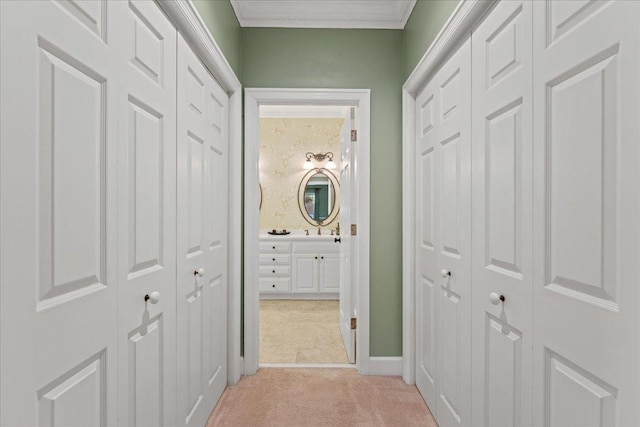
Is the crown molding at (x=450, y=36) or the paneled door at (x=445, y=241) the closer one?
the crown molding at (x=450, y=36)

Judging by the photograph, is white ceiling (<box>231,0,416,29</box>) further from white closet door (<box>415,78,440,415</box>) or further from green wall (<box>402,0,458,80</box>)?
white closet door (<box>415,78,440,415</box>)

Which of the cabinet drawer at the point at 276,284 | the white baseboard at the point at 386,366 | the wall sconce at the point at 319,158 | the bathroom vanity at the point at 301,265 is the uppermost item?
the wall sconce at the point at 319,158

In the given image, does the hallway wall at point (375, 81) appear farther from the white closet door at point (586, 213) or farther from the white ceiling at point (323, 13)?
the white closet door at point (586, 213)

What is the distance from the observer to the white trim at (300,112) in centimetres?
488

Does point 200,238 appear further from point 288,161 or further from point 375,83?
point 288,161

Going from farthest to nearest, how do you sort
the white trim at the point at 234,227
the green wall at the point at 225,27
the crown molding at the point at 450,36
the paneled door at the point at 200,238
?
the white trim at the point at 234,227 < the green wall at the point at 225,27 < the paneled door at the point at 200,238 < the crown molding at the point at 450,36

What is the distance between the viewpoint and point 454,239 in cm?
181

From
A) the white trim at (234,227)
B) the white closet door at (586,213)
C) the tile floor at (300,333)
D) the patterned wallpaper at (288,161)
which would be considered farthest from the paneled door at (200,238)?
the patterned wallpaper at (288,161)

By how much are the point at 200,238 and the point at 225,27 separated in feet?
4.24

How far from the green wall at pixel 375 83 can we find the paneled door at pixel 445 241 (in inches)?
9.0

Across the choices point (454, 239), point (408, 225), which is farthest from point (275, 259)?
point (454, 239)

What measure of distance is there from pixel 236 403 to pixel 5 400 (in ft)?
5.66

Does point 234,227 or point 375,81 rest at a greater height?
point 375,81

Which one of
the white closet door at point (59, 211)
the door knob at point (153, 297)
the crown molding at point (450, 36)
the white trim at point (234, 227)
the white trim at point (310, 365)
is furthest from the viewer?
the white trim at point (310, 365)
